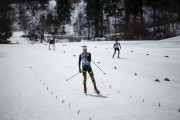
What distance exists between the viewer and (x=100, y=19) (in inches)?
2477

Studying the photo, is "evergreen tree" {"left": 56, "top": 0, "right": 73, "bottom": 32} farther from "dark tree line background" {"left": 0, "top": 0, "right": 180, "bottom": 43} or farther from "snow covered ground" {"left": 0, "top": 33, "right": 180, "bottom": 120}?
"snow covered ground" {"left": 0, "top": 33, "right": 180, "bottom": 120}

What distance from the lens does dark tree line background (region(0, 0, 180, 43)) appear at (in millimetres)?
52688

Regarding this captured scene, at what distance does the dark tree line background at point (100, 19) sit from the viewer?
52688mm

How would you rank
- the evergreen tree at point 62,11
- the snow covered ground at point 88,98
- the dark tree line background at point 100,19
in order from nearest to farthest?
1. the snow covered ground at point 88,98
2. the dark tree line background at point 100,19
3. the evergreen tree at point 62,11

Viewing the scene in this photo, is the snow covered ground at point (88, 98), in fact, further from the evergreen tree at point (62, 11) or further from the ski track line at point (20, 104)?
the evergreen tree at point (62, 11)

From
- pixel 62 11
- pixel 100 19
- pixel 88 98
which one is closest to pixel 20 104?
pixel 88 98

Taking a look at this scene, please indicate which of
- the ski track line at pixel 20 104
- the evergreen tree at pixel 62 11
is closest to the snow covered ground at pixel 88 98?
the ski track line at pixel 20 104

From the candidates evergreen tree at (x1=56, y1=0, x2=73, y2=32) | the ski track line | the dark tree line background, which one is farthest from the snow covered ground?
evergreen tree at (x1=56, y1=0, x2=73, y2=32)

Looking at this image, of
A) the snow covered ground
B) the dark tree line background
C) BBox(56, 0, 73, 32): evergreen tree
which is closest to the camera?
the snow covered ground

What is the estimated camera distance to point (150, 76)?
14398 millimetres

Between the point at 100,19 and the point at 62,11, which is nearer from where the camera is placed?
the point at 100,19

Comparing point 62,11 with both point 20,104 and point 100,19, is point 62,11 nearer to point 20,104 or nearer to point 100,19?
point 100,19

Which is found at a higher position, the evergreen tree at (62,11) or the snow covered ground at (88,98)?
the evergreen tree at (62,11)

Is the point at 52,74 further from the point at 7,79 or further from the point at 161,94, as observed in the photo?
the point at 161,94
